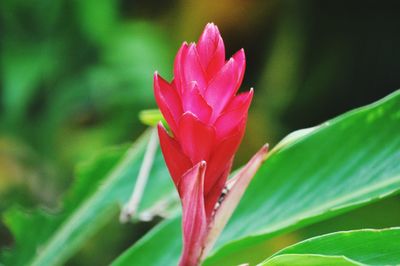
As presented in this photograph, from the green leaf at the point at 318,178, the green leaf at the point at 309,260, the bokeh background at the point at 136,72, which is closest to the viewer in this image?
the green leaf at the point at 309,260

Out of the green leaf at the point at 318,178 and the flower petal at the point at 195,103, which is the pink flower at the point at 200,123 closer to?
the flower petal at the point at 195,103

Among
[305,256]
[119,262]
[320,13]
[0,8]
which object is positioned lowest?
[305,256]

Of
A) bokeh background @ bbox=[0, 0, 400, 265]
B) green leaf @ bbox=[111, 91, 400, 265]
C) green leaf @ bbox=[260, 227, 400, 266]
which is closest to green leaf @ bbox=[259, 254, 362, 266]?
green leaf @ bbox=[260, 227, 400, 266]

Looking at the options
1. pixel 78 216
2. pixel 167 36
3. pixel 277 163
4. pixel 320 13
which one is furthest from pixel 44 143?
pixel 277 163

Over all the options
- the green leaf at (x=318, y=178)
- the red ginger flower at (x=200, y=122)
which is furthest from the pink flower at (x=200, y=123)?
the green leaf at (x=318, y=178)

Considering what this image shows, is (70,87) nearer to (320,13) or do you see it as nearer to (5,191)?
(5,191)

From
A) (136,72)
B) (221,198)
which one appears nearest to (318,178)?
(221,198)

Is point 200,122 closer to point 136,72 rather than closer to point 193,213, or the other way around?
point 193,213
